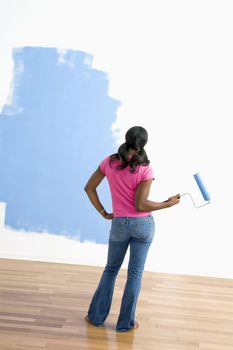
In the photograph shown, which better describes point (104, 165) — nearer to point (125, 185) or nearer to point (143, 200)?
point (125, 185)

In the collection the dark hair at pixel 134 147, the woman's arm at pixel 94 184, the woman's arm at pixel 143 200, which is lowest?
the woman's arm at pixel 94 184

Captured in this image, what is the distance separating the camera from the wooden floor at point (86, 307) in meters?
2.86

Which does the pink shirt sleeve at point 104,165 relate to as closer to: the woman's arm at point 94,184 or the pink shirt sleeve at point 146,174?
the woman's arm at point 94,184

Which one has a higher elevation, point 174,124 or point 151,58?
point 151,58

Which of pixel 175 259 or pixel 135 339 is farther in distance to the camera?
pixel 175 259

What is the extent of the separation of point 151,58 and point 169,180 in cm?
102

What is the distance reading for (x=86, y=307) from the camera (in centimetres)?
344

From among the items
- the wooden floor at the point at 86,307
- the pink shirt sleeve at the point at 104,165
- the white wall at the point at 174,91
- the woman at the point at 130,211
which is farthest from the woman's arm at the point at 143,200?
the white wall at the point at 174,91

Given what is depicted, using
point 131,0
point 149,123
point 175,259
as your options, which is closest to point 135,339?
point 175,259

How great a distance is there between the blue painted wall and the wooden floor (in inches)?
16.9

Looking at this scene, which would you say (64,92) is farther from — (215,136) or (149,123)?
(215,136)

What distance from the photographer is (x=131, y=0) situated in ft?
15.2

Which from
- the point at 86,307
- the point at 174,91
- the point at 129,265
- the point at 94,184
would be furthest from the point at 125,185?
the point at 174,91

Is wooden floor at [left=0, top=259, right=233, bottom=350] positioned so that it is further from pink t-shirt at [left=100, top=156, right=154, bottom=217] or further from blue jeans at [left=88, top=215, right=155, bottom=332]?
pink t-shirt at [left=100, top=156, right=154, bottom=217]
